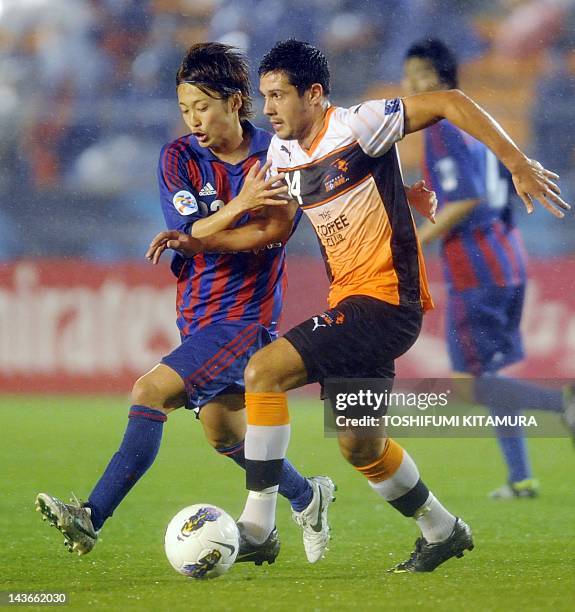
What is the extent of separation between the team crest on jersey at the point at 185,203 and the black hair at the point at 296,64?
55 centimetres

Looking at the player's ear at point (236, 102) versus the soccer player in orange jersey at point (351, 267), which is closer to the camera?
the soccer player in orange jersey at point (351, 267)

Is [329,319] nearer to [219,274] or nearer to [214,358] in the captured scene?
[214,358]

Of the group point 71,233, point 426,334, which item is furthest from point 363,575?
point 71,233

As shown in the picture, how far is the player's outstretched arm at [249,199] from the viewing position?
12.8 feet

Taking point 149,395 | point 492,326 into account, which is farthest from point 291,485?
point 492,326

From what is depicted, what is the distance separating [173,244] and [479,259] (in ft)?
9.20

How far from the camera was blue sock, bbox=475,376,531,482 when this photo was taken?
5551mm

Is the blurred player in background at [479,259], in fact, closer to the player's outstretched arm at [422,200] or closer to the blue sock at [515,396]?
the blue sock at [515,396]

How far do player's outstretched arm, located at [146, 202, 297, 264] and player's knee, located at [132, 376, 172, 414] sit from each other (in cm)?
44

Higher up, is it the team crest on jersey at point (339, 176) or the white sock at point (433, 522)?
the team crest on jersey at point (339, 176)

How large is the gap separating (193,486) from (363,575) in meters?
2.46

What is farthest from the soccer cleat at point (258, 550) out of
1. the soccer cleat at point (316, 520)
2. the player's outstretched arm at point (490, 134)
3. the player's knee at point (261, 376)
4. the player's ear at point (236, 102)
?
the player's ear at point (236, 102)

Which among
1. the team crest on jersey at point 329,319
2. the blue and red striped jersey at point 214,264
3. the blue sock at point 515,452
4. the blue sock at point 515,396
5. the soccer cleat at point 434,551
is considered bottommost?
the blue sock at point 515,452

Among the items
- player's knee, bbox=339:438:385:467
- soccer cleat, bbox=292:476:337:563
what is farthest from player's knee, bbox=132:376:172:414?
soccer cleat, bbox=292:476:337:563
